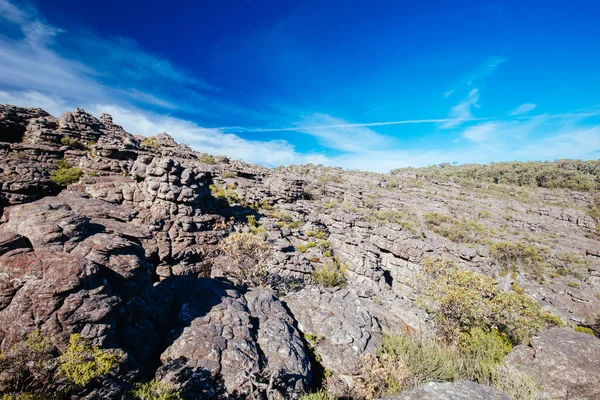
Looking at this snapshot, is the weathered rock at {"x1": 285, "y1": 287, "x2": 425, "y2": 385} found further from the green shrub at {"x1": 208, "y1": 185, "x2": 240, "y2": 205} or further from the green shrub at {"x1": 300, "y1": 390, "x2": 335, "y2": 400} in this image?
the green shrub at {"x1": 208, "y1": 185, "x2": 240, "y2": 205}

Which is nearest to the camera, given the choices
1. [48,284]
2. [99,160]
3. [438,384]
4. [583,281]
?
[438,384]

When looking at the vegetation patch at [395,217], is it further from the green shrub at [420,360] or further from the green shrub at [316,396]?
the green shrub at [316,396]

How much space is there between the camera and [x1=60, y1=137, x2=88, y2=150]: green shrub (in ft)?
103

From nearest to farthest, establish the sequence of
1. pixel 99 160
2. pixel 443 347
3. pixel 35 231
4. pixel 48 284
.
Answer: pixel 48 284
pixel 35 231
pixel 443 347
pixel 99 160

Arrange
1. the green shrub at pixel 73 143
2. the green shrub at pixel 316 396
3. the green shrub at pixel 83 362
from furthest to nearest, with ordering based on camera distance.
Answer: the green shrub at pixel 73 143 < the green shrub at pixel 316 396 < the green shrub at pixel 83 362

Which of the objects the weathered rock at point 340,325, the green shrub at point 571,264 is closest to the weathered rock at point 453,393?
the weathered rock at point 340,325

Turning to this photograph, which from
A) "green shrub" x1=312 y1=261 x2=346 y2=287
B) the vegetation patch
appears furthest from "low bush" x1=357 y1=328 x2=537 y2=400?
the vegetation patch

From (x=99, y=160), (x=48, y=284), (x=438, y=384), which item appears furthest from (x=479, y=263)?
(x=99, y=160)

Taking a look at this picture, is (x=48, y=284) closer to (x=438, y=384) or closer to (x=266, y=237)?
(x=438, y=384)

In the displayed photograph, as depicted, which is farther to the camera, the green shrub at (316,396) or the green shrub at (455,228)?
the green shrub at (455,228)

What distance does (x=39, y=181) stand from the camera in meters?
16.4

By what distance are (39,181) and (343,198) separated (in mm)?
52120

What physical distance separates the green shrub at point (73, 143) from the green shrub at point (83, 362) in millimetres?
37105

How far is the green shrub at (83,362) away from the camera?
563 centimetres
